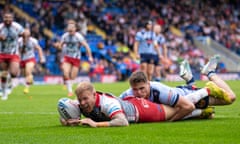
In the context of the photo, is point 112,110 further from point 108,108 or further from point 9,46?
point 9,46

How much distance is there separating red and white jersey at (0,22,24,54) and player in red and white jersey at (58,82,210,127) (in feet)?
29.7

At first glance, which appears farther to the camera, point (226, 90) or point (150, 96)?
point (226, 90)

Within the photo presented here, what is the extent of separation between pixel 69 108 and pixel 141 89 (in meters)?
1.12

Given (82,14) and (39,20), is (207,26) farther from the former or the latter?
(39,20)

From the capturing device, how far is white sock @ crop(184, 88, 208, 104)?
10742mm

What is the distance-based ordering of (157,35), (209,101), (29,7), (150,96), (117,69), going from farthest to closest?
1. (29,7)
2. (117,69)
3. (157,35)
4. (209,101)
5. (150,96)

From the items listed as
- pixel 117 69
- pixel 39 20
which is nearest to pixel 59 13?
pixel 39 20

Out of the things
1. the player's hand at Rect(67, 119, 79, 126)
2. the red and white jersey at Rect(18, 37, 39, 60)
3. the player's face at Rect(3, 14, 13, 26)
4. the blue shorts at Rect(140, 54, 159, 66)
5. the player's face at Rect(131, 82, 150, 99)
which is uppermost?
the player's face at Rect(3, 14, 13, 26)

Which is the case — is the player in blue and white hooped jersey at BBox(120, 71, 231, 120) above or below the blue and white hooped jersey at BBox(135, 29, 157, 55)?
below

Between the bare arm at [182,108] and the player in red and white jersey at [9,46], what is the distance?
29.7 ft

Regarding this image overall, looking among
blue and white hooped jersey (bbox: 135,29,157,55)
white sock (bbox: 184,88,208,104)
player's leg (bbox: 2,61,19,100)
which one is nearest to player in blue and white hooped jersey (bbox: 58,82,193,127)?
white sock (bbox: 184,88,208,104)

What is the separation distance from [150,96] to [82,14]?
32.0 m

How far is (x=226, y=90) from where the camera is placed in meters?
11.4

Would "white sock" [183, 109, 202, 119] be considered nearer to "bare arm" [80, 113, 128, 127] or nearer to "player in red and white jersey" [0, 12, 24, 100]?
"bare arm" [80, 113, 128, 127]
